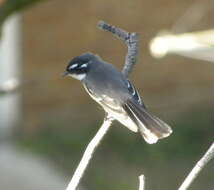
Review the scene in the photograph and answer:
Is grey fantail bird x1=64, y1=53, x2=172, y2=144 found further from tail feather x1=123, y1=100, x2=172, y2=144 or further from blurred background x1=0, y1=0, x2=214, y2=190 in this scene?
blurred background x1=0, y1=0, x2=214, y2=190

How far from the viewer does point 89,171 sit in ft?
27.3

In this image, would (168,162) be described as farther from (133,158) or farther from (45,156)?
(45,156)

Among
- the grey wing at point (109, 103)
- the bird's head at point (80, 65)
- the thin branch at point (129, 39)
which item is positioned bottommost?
the grey wing at point (109, 103)

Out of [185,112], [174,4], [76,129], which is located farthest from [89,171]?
[174,4]

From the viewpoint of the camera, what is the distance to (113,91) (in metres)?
3.67

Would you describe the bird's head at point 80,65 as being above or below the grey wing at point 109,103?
above

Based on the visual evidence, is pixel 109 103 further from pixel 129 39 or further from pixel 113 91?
pixel 129 39

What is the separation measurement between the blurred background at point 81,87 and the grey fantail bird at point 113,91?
486 centimetres

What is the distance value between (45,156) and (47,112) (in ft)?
3.22

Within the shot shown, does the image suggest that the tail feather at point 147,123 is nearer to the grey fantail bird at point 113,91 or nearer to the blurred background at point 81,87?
the grey fantail bird at point 113,91

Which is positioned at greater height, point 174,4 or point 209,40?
point 209,40

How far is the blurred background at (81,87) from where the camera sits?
29.3 ft

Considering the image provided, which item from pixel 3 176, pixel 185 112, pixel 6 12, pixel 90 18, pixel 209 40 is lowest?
pixel 185 112

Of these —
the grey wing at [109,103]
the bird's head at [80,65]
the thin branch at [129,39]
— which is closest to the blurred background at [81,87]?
the bird's head at [80,65]
